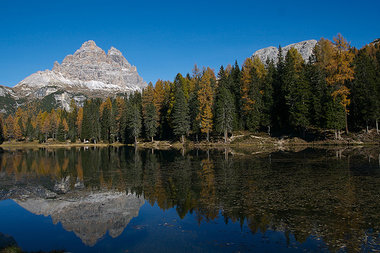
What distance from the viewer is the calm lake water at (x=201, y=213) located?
434 inches

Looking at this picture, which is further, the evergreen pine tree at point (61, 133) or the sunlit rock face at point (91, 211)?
the evergreen pine tree at point (61, 133)

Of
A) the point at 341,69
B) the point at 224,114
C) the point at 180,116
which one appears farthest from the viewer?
the point at 180,116

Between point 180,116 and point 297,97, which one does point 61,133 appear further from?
point 297,97

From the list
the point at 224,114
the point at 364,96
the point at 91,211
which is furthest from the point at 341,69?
the point at 91,211

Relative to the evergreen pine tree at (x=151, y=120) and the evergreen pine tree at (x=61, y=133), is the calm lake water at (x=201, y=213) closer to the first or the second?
the evergreen pine tree at (x=151, y=120)

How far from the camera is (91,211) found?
1638 cm

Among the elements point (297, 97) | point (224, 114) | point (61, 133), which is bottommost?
point (61, 133)

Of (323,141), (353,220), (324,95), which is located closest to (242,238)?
(353,220)

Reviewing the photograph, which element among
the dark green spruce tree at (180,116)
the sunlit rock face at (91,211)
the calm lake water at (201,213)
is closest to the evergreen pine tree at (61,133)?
the dark green spruce tree at (180,116)

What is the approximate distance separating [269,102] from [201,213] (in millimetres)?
61402

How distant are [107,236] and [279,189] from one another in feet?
40.9

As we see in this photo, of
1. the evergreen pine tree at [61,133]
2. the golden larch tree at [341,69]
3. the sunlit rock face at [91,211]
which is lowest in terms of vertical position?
the sunlit rock face at [91,211]

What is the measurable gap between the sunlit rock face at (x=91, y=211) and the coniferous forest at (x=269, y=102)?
50246 mm

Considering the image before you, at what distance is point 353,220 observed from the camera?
12539 millimetres
